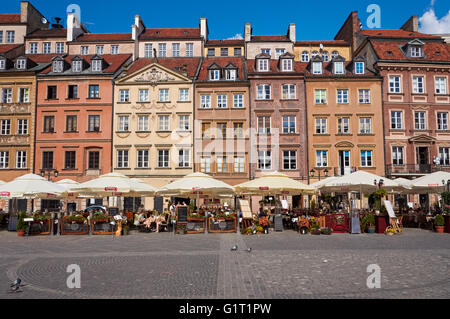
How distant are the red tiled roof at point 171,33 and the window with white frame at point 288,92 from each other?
11.8 meters

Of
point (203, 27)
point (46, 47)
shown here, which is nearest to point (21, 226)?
point (46, 47)

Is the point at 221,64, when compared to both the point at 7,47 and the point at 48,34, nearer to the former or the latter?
the point at 48,34

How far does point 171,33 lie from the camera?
145 ft

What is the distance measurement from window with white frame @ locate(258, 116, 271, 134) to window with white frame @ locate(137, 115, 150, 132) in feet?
32.5

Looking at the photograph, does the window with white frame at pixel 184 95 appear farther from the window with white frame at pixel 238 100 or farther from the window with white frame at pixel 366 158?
the window with white frame at pixel 366 158

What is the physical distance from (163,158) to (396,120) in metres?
20.7

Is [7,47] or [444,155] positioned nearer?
[444,155]

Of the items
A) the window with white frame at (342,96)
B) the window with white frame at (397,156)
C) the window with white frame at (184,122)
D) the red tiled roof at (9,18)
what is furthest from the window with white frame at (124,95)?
the window with white frame at (397,156)

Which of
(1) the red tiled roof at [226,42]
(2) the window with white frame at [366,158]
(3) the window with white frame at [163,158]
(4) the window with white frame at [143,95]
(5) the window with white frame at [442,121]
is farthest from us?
(1) the red tiled roof at [226,42]

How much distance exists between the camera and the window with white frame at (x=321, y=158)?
1364 inches

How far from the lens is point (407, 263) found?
10.2 m
